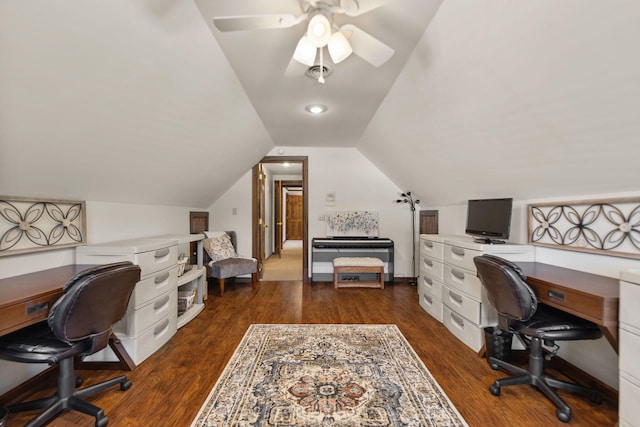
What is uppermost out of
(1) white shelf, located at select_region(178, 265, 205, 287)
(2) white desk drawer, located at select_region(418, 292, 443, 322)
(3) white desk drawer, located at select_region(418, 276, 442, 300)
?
(1) white shelf, located at select_region(178, 265, 205, 287)

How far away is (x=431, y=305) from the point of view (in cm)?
296

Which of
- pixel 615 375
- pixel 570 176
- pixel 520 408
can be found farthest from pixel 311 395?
pixel 570 176

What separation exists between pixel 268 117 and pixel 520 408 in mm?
3364

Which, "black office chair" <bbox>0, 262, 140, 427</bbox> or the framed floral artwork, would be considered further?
the framed floral artwork

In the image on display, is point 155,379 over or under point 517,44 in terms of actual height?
under

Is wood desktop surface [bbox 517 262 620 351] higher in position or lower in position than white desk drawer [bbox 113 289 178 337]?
higher

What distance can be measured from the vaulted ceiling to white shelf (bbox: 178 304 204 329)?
131 centimetres

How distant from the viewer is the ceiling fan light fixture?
1.28 meters

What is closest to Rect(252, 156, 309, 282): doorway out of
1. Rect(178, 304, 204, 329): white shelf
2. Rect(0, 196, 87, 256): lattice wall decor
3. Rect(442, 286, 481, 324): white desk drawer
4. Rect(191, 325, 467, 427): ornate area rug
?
Rect(178, 304, 204, 329): white shelf

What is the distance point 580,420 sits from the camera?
1.46m

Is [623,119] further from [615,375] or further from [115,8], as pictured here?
[115,8]

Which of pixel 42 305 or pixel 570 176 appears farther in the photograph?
pixel 570 176

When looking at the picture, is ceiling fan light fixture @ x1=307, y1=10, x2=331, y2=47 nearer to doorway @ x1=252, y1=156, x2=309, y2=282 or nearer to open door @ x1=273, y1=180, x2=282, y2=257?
doorway @ x1=252, y1=156, x2=309, y2=282

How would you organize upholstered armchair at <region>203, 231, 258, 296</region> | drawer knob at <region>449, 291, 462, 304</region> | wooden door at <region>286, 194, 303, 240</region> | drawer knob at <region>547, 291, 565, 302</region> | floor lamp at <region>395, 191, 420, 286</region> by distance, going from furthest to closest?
wooden door at <region>286, 194, 303, 240</region> < floor lamp at <region>395, 191, 420, 286</region> < upholstered armchair at <region>203, 231, 258, 296</region> < drawer knob at <region>449, 291, 462, 304</region> < drawer knob at <region>547, 291, 565, 302</region>
